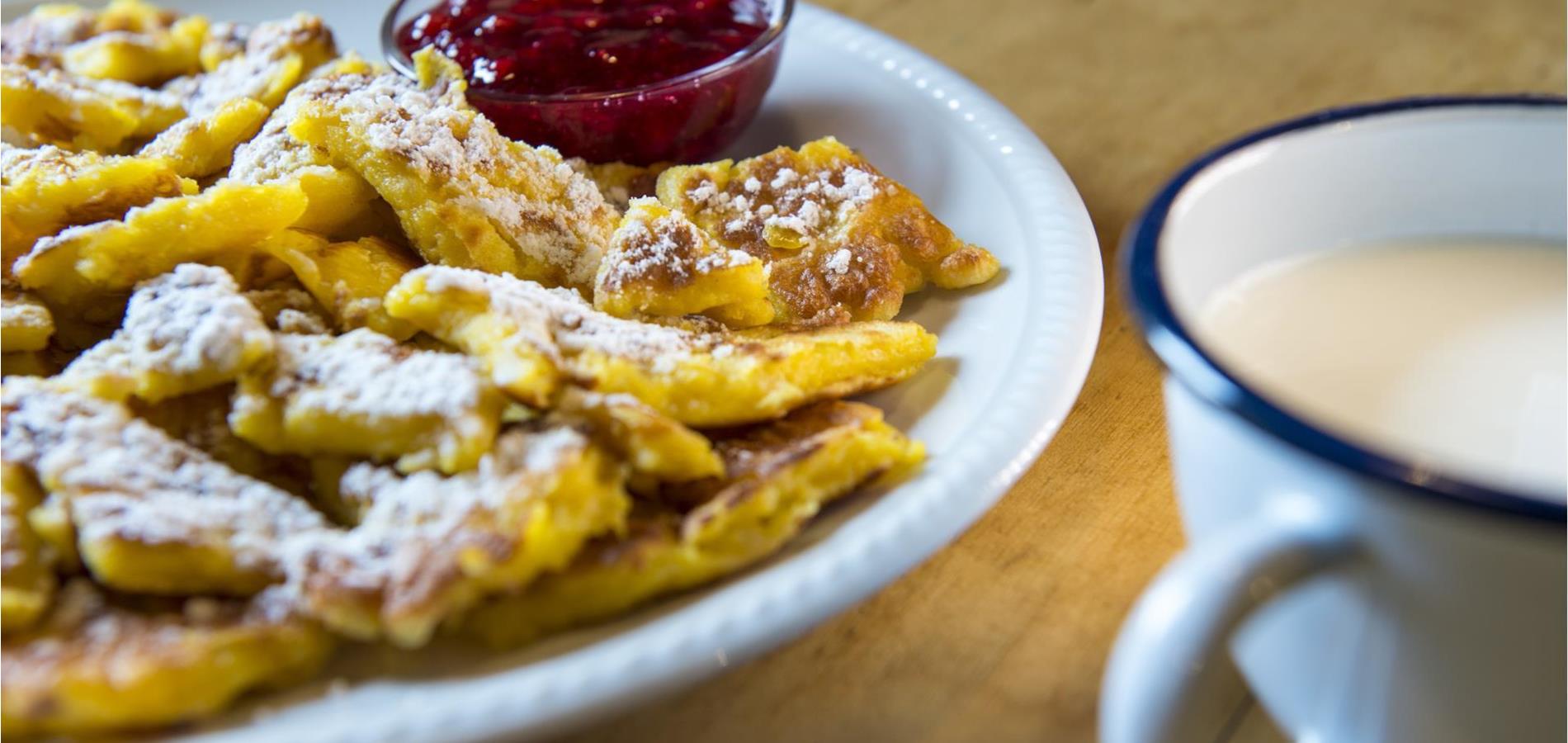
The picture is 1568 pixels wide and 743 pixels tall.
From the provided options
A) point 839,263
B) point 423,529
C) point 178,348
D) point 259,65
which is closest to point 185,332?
point 178,348

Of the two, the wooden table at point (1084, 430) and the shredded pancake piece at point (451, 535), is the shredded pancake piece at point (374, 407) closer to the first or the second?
the shredded pancake piece at point (451, 535)

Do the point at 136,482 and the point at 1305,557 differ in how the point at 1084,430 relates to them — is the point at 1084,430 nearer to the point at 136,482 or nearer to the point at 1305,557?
the point at 1305,557

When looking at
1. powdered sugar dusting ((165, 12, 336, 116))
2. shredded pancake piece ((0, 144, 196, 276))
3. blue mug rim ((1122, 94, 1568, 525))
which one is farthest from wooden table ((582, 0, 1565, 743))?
powdered sugar dusting ((165, 12, 336, 116))

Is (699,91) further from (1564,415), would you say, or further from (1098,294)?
(1564,415)

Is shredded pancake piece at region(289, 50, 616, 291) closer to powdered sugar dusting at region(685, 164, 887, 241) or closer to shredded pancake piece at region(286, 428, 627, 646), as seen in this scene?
powdered sugar dusting at region(685, 164, 887, 241)

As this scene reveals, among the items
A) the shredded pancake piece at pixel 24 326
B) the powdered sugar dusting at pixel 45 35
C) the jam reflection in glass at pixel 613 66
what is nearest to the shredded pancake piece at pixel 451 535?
the shredded pancake piece at pixel 24 326

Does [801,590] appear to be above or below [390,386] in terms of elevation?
below
